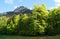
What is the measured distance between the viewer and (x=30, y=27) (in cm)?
6381

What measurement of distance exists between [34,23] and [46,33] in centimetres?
503

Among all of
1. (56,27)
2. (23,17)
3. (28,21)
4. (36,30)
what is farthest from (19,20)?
(56,27)

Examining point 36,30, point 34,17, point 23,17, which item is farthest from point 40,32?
point 23,17

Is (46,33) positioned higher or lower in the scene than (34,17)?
lower

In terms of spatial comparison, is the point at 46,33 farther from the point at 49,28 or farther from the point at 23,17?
the point at 23,17

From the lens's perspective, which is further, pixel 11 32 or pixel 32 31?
pixel 11 32

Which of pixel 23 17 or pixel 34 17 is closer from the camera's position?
pixel 34 17

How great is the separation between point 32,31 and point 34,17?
4836mm

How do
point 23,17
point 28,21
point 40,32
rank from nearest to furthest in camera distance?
point 40,32 < point 28,21 < point 23,17

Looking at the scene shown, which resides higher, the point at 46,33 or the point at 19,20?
the point at 19,20

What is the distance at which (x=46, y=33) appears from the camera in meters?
62.7

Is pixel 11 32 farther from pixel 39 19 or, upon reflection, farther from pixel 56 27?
pixel 56 27

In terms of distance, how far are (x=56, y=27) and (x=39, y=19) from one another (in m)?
6.15

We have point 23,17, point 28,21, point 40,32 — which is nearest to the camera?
point 40,32
